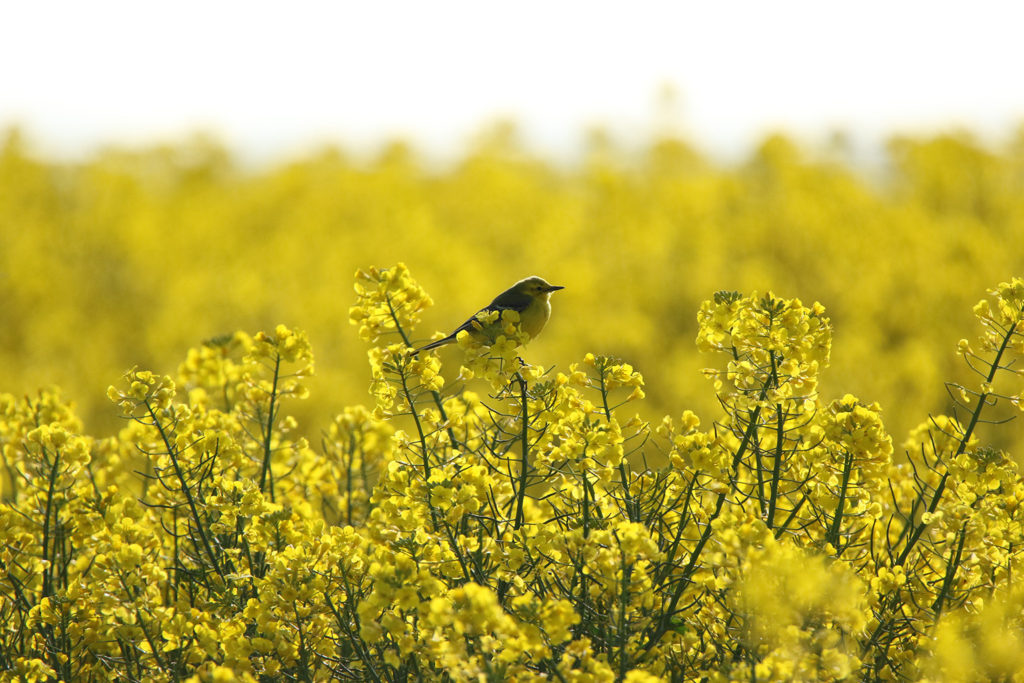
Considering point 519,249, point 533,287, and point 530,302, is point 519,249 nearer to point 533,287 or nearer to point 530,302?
point 533,287

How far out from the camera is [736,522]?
2139 millimetres

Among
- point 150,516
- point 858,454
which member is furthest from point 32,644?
point 858,454

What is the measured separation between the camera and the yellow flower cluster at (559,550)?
6.30ft

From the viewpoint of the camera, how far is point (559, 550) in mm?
2250

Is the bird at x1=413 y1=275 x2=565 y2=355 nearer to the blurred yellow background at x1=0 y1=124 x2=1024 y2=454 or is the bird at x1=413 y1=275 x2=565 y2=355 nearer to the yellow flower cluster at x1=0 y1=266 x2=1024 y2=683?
the yellow flower cluster at x1=0 y1=266 x2=1024 y2=683

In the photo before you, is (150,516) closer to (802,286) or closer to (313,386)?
(313,386)

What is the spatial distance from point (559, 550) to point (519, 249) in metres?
16.9

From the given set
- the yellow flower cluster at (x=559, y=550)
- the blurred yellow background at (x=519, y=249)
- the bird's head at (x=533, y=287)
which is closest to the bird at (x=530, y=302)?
the bird's head at (x=533, y=287)

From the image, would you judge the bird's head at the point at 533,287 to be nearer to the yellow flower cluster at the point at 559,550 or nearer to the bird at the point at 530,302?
the bird at the point at 530,302

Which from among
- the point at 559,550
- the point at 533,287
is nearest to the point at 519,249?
the point at 533,287

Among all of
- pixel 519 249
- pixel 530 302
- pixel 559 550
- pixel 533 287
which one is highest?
pixel 519 249

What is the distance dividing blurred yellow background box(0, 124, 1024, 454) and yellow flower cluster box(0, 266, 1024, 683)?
8.59 meters

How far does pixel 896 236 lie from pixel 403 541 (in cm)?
1728

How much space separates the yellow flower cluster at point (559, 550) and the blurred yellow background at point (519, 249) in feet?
28.2
